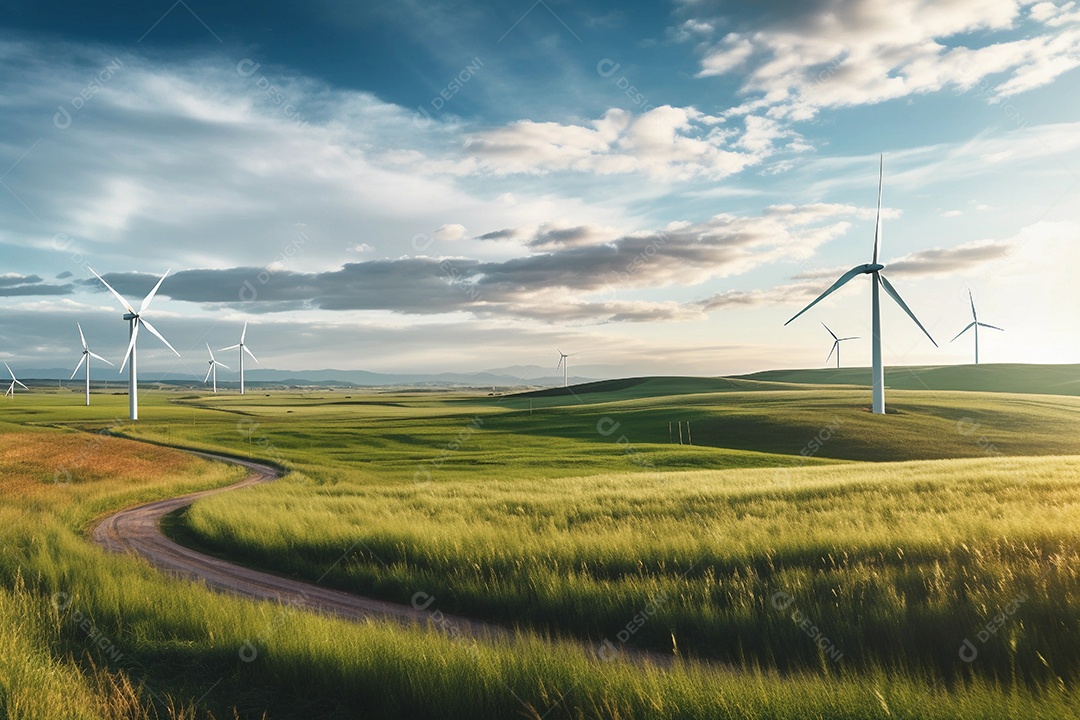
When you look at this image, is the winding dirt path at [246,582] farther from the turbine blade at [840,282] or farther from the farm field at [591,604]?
the turbine blade at [840,282]

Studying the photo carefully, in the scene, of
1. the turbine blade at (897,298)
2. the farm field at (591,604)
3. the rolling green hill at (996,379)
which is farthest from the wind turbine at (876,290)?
the rolling green hill at (996,379)

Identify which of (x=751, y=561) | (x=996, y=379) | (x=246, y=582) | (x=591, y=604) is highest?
(x=996, y=379)

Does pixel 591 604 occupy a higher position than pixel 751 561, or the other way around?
pixel 751 561

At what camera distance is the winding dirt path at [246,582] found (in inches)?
497

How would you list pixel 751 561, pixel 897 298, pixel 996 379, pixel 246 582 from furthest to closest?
pixel 996 379, pixel 897 298, pixel 246 582, pixel 751 561

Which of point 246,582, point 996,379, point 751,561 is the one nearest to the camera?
point 751,561

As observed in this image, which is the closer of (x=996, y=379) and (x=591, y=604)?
(x=591, y=604)

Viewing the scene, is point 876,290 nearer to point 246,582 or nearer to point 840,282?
point 840,282

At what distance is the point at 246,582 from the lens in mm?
15750

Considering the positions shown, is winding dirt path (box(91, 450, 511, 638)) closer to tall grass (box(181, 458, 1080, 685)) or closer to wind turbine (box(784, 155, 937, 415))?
tall grass (box(181, 458, 1080, 685))

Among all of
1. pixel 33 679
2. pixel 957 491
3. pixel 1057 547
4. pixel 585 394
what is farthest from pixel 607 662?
pixel 585 394

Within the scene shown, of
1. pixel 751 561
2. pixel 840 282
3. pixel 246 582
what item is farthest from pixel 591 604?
pixel 840 282

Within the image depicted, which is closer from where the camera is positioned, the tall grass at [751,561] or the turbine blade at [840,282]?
the tall grass at [751,561]

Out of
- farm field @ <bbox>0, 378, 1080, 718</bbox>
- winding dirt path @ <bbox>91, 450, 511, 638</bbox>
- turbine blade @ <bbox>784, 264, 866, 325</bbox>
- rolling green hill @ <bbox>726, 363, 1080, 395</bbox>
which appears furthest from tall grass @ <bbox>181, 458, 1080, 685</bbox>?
rolling green hill @ <bbox>726, 363, 1080, 395</bbox>
